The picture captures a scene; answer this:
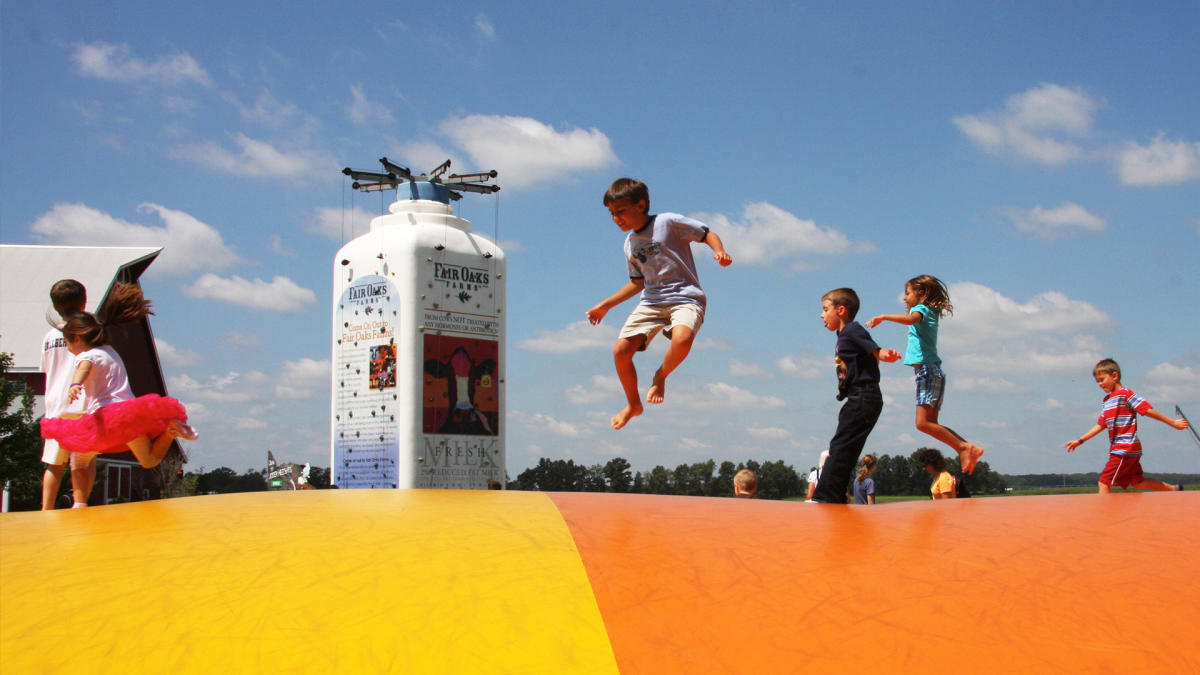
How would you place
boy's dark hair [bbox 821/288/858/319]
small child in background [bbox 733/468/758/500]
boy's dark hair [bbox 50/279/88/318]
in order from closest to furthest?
1. boy's dark hair [bbox 821/288/858/319]
2. boy's dark hair [bbox 50/279/88/318]
3. small child in background [bbox 733/468/758/500]

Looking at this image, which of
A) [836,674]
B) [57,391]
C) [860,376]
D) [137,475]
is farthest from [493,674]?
[137,475]

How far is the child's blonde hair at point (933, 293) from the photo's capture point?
5.88 m

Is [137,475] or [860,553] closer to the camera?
[860,553]

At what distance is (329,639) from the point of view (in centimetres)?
190

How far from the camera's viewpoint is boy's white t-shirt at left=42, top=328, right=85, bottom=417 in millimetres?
5355

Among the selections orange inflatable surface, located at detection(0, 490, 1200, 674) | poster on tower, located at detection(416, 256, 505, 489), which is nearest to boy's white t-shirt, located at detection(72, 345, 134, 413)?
orange inflatable surface, located at detection(0, 490, 1200, 674)

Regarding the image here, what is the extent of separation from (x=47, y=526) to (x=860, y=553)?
245 centimetres

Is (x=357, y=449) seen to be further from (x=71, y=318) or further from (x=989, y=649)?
(x=989, y=649)

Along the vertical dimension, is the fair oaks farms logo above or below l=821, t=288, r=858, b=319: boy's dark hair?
above

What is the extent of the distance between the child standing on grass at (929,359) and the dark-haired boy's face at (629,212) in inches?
70.6

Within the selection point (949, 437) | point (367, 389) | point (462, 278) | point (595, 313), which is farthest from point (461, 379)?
point (949, 437)

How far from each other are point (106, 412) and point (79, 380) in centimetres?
24

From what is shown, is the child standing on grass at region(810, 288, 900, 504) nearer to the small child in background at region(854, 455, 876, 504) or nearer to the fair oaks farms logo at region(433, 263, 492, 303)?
the small child in background at region(854, 455, 876, 504)

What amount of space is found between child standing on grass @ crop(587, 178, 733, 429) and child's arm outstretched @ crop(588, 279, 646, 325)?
80mm
